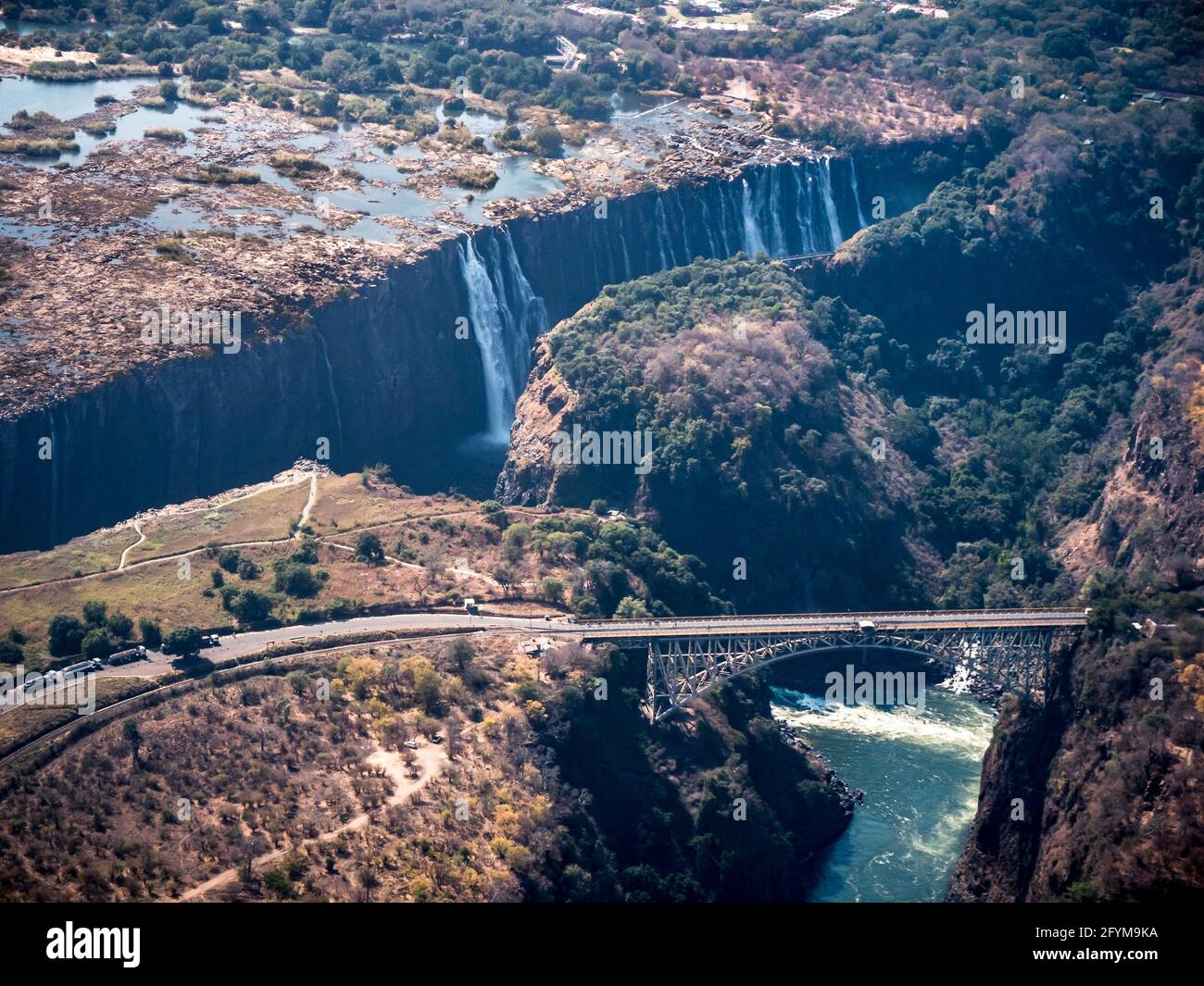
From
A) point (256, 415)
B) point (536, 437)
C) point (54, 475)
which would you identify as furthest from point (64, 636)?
point (536, 437)

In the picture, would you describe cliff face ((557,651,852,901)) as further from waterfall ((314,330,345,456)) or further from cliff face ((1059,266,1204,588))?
waterfall ((314,330,345,456))

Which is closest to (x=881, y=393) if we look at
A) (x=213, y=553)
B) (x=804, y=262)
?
(x=804, y=262)

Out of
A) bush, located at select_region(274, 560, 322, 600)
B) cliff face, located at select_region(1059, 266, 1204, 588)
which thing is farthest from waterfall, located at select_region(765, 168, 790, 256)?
bush, located at select_region(274, 560, 322, 600)

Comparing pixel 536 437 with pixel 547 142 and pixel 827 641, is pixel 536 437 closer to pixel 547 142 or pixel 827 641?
pixel 827 641

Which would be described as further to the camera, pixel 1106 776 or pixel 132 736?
pixel 1106 776

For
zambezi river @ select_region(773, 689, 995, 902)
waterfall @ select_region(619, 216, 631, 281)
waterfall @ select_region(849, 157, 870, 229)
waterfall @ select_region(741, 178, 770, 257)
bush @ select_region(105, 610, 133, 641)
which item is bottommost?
zambezi river @ select_region(773, 689, 995, 902)

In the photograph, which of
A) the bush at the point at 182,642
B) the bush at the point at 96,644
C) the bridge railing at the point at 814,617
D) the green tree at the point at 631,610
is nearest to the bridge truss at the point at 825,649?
the bridge railing at the point at 814,617
